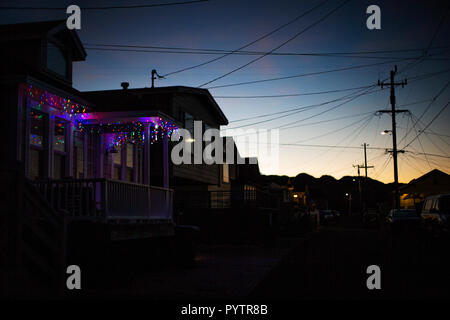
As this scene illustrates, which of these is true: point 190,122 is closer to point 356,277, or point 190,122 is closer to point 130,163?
point 130,163

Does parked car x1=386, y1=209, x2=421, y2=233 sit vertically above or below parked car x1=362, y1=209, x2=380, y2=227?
above

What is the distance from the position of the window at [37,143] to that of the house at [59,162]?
0.03 metres

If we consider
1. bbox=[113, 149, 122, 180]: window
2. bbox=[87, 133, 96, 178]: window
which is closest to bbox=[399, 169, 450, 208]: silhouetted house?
bbox=[113, 149, 122, 180]: window

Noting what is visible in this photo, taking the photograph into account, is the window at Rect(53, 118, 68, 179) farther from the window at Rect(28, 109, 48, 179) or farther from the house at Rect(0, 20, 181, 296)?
the window at Rect(28, 109, 48, 179)

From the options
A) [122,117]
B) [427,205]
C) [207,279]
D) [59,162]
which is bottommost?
[207,279]

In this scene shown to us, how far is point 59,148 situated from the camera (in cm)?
1385

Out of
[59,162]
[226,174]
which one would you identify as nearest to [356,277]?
[59,162]

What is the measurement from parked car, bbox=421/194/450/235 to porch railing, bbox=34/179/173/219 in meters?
11.6

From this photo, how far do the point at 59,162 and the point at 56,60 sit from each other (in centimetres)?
347

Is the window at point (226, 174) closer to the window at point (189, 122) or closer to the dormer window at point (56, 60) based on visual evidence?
the window at point (189, 122)

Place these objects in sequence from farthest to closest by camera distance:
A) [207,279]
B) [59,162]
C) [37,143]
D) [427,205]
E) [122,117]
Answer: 1. [427,205]
2. [122,117]
3. [59,162]
4. [37,143]
5. [207,279]

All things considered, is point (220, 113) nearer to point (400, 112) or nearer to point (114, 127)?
point (114, 127)

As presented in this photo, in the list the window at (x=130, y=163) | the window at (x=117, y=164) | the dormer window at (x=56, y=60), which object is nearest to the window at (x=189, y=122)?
the window at (x=130, y=163)

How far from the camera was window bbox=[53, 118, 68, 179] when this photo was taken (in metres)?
13.7
